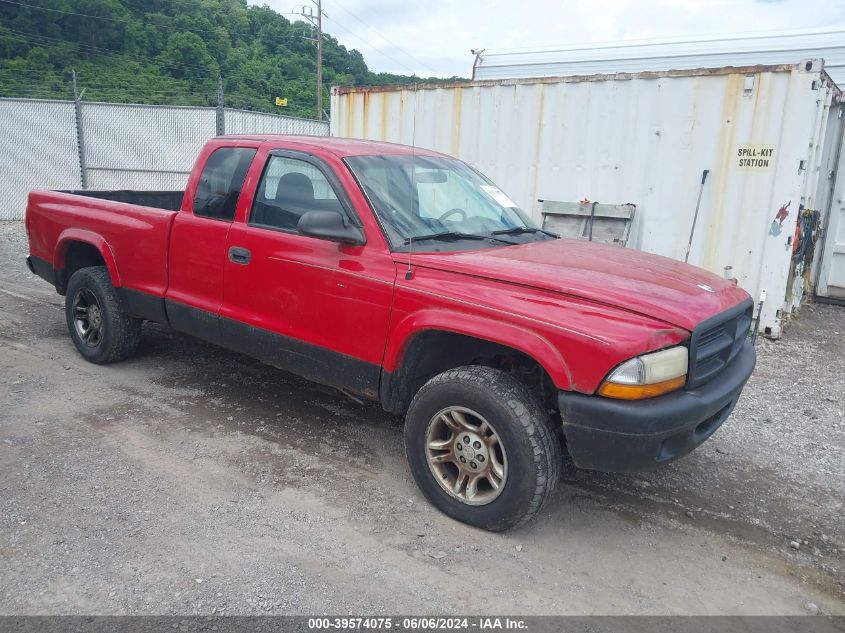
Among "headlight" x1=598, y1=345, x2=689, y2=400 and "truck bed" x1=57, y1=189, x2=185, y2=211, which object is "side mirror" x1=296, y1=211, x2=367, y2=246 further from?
"truck bed" x1=57, y1=189, x2=185, y2=211

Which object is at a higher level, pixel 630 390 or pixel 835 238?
pixel 835 238

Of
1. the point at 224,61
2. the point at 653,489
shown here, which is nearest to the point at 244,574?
the point at 653,489

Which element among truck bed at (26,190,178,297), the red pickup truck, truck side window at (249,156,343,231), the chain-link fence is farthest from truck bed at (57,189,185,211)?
the chain-link fence

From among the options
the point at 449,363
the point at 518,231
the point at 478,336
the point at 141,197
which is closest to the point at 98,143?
the point at 141,197

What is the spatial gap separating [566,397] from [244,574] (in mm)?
1598

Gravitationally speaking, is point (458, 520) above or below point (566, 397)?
below

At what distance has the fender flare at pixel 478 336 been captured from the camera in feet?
9.70

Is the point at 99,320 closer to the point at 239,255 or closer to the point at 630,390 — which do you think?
the point at 239,255

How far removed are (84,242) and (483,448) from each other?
3894mm

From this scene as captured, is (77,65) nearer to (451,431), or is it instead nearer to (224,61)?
(224,61)

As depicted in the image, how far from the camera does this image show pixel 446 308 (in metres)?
3.31

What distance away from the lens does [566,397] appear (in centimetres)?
296

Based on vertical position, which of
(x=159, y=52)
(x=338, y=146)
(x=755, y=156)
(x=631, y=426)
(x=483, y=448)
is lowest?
(x=483, y=448)

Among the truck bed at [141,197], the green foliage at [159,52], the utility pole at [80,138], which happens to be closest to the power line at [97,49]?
the green foliage at [159,52]
